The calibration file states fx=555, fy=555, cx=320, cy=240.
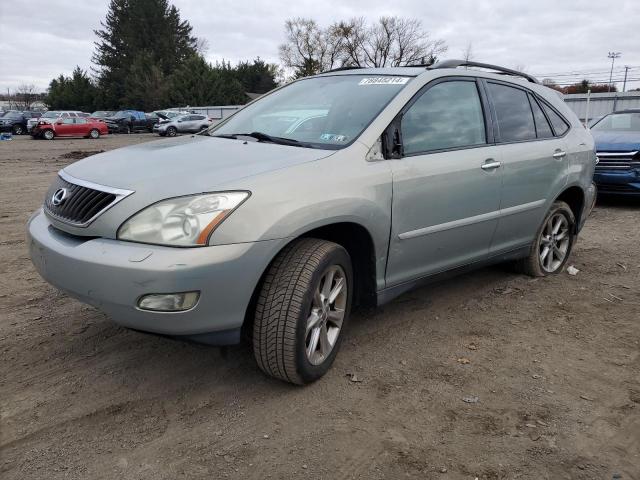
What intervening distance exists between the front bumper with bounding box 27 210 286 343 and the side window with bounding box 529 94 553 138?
9.37ft

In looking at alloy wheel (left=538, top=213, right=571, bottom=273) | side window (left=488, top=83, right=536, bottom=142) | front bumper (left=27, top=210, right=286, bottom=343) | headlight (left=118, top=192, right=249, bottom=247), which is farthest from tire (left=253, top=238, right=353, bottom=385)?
alloy wheel (left=538, top=213, right=571, bottom=273)

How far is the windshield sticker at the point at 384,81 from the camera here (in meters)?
3.57

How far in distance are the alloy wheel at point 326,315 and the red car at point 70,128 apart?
3040cm

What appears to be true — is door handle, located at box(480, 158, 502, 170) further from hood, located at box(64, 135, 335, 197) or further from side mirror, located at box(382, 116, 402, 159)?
hood, located at box(64, 135, 335, 197)

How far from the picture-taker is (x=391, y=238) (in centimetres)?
A: 323

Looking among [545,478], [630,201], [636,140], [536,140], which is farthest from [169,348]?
[630,201]

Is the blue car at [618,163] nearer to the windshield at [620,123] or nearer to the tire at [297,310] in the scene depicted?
the windshield at [620,123]

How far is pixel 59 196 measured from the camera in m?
2.99

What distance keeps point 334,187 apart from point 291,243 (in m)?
0.37

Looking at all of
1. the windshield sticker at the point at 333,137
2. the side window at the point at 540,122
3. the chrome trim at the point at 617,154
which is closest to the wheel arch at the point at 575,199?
the side window at the point at 540,122

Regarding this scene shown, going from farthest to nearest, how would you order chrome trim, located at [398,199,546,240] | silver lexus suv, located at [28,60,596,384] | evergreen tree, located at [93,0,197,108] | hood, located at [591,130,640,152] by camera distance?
evergreen tree, located at [93,0,197,108] → hood, located at [591,130,640,152] → chrome trim, located at [398,199,546,240] → silver lexus suv, located at [28,60,596,384]

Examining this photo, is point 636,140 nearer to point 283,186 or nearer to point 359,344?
point 359,344

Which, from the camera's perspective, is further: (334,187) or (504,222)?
(504,222)

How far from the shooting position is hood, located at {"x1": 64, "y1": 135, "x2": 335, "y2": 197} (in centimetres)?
263
